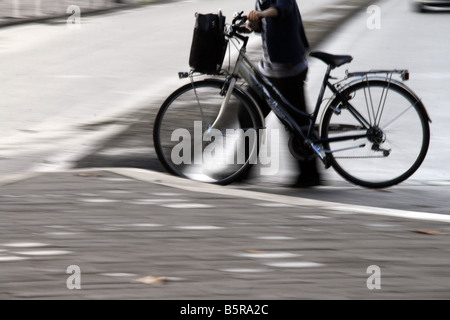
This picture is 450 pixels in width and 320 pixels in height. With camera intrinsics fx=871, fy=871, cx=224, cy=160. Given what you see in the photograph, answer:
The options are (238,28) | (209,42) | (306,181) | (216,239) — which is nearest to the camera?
(216,239)

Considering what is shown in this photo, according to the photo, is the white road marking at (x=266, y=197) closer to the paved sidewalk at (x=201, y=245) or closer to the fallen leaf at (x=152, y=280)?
the paved sidewalk at (x=201, y=245)

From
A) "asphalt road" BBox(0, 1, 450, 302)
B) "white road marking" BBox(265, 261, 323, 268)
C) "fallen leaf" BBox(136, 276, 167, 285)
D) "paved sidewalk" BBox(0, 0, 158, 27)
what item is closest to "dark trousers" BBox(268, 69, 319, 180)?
"asphalt road" BBox(0, 1, 450, 302)

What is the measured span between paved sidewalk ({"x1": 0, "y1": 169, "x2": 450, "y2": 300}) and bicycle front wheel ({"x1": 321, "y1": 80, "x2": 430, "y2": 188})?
791mm

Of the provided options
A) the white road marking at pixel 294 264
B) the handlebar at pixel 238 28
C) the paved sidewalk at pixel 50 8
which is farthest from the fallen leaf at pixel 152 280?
the paved sidewalk at pixel 50 8

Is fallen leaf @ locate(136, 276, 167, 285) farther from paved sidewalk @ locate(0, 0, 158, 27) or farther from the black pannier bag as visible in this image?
paved sidewalk @ locate(0, 0, 158, 27)

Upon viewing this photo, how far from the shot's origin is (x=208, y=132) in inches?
247

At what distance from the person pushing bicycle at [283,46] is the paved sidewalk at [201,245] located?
0.90m

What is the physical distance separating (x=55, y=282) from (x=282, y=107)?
276 centimetres

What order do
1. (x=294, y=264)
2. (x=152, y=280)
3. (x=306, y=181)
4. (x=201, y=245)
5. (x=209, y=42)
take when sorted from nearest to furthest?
(x=152, y=280)
(x=294, y=264)
(x=201, y=245)
(x=209, y=42)
(x=306, y=181)

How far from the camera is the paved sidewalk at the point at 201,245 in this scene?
3.84 m

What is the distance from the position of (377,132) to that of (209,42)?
53.9 inches

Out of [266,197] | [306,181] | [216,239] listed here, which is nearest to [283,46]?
[306,181]

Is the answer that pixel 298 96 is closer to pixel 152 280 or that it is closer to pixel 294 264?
pixel 294 264
